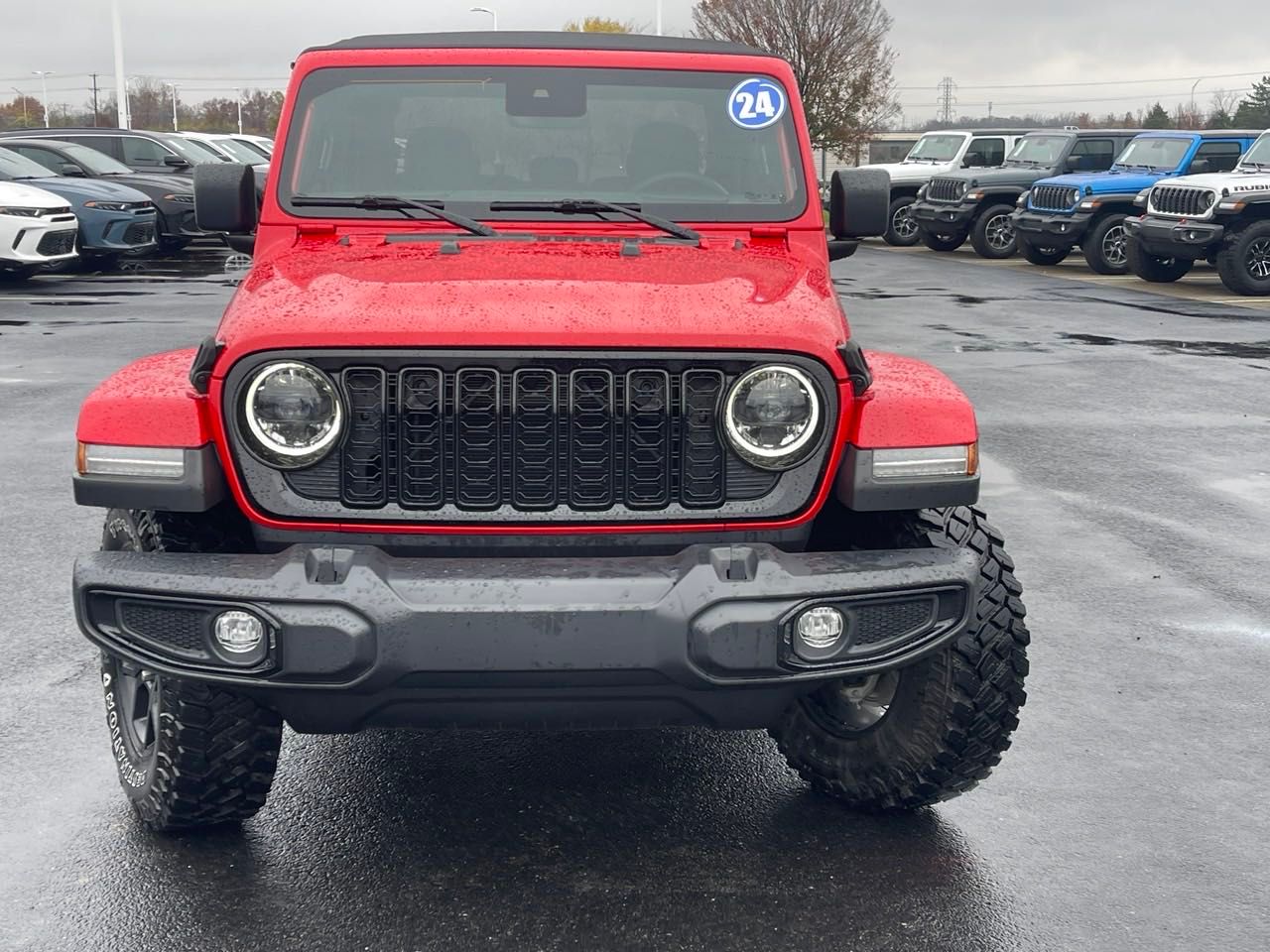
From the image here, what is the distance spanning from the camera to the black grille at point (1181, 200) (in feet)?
59.5

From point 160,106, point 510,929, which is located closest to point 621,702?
point 510,929

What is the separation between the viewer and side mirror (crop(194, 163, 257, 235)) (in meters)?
4.32

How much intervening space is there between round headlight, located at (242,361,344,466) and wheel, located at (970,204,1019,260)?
22627 millimetres

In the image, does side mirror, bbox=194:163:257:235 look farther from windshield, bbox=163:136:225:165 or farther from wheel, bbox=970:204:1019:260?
wheel, bbox=970:204:1019:260

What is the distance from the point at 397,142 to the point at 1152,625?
10.5 ft

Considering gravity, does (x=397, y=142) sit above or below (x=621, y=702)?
above

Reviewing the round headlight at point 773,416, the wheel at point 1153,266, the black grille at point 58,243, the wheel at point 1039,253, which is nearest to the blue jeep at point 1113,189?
the wheel at point 1039,253

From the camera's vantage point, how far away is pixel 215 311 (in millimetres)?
15438

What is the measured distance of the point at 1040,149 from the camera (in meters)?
24.9

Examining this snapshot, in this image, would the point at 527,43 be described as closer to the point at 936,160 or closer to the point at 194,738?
the point at 194,738

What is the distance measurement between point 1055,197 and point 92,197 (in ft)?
44.2

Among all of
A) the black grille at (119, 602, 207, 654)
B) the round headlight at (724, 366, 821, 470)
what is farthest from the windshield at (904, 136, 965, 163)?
the black grille at (119, 602, 207, 654)

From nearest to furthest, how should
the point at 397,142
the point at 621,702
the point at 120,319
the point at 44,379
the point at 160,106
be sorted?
the point at 621,702, the point at 397,142, the point at 44,379, the point at 120,319, the point at 160,106

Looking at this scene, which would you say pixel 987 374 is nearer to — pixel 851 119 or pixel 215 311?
pixel 215 311
